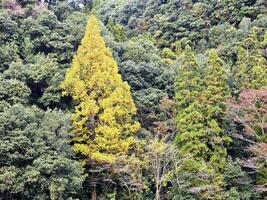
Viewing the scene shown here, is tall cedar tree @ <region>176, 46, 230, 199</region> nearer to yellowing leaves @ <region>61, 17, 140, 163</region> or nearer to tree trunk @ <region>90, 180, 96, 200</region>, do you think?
yellowing leaves @ <region>61, 17, 140, 163</region>

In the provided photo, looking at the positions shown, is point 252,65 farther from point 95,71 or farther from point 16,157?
point 16,157

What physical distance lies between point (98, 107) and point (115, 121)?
41.7 inches

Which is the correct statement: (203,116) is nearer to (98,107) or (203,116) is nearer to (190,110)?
(190,110)

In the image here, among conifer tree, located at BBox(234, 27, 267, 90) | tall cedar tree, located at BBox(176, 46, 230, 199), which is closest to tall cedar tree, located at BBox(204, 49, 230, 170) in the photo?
tall cedar tree, located at BBox(176, 46, 230, 199)

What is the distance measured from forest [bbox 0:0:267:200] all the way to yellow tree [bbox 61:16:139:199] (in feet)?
0.17

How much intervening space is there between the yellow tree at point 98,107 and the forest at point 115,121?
0.05 meters

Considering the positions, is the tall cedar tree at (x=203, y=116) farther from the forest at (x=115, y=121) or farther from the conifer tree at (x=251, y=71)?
the conifer tree at (x=251, y=71)

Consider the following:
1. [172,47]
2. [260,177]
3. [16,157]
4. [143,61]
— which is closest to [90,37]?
[143,61]

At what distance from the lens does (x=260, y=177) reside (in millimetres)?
21062

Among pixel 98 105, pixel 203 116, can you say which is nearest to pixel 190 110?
pixel 203 116

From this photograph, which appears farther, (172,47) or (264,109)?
(172,47)

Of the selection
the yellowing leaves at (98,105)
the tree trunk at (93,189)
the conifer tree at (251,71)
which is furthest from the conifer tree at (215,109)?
the tree trunk at (93,189)

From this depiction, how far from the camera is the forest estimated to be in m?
17.2

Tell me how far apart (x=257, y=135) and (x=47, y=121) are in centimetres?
1080
